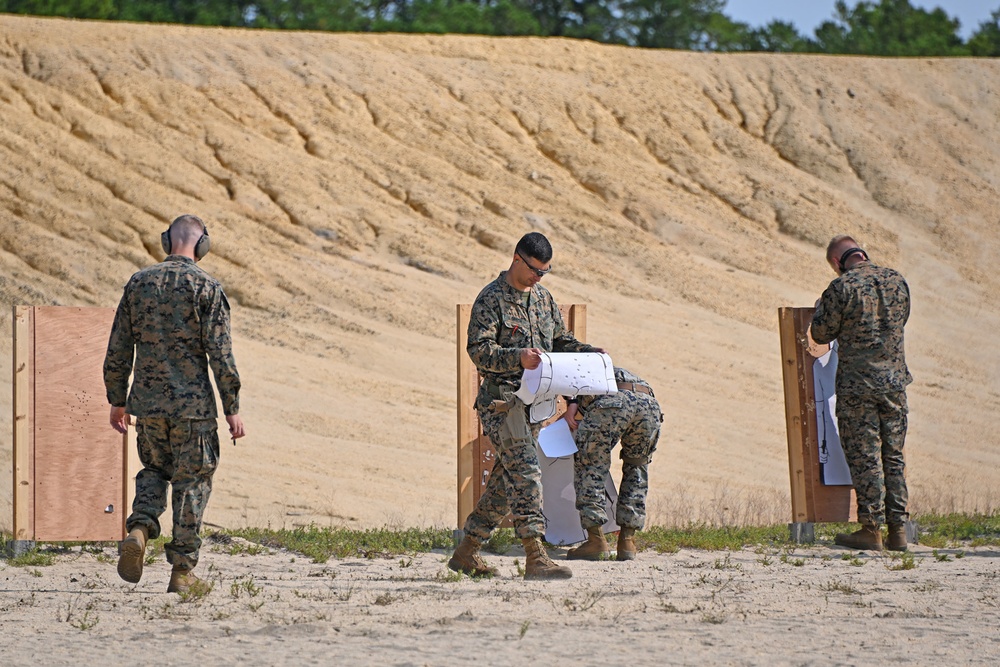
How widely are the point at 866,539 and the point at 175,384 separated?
4736 mm

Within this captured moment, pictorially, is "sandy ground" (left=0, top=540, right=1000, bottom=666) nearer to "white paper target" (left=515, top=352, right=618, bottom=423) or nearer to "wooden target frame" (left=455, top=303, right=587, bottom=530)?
"wooden target frame" (left=455, top=303, right=587, bottom=530)

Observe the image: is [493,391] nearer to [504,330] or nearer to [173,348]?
[504,330]

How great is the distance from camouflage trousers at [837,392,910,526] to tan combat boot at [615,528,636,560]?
172 cm

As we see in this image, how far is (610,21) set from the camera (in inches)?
1722

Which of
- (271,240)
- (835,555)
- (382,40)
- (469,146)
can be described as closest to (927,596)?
(835,555)

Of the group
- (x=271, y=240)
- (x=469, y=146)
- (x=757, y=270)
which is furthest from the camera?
(x=469, y=146)

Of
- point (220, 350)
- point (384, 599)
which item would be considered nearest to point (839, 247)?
point (384, 599)

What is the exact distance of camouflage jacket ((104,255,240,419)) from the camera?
6.15 meters

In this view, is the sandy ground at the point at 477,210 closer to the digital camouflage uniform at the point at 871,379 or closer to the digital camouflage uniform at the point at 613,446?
the digital camouflage uniform at the point at 871,379

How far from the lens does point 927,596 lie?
6.26 meters

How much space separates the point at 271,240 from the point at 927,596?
16.0 meters

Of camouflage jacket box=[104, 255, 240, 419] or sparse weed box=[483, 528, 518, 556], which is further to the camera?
sparse weed box=[483, 528, 518, 556]

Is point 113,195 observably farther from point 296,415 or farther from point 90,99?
point 296,415

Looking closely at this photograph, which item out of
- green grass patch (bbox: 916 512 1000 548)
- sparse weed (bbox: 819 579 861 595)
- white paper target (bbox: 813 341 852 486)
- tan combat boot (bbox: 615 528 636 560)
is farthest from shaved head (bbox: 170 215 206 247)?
green grass patch (bbox: 916 512 1000 548)
